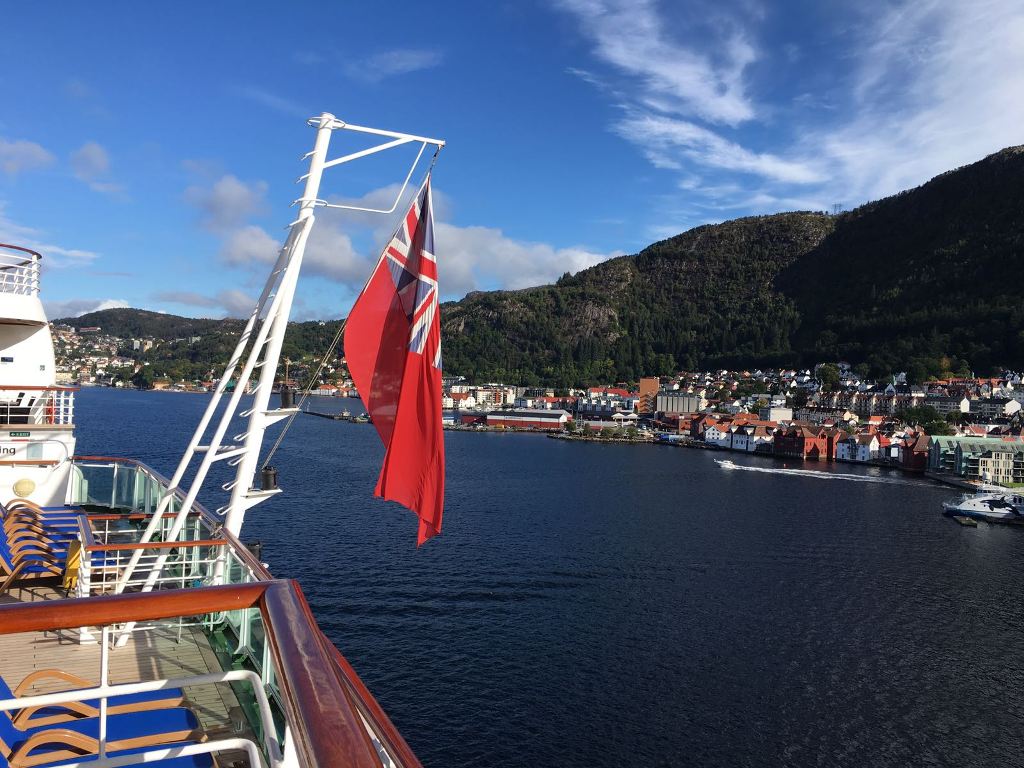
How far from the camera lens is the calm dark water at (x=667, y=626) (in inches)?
415

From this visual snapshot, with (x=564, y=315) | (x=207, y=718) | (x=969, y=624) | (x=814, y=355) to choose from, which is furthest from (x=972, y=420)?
(x=564, y=315)

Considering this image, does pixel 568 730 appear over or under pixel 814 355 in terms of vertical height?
under

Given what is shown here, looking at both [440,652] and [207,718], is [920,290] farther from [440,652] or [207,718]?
[207,718]

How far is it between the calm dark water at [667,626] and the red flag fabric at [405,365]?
698 centimetres

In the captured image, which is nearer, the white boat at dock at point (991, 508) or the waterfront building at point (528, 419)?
the white boat at dock at point (991, 508)

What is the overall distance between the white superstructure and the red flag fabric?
5743mm

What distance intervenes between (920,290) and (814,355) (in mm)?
17994

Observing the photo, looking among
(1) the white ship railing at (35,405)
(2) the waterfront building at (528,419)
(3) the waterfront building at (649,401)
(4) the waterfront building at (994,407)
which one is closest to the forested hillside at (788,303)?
(4) the waterfront building at (994,407)

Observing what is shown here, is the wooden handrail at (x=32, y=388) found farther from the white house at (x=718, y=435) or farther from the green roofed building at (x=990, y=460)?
the white house at (x=718, y=435)

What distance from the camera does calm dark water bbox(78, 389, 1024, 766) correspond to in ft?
34.6

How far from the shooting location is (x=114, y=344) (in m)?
182

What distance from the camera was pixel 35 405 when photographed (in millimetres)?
8422

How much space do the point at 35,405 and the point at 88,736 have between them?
25.1ft

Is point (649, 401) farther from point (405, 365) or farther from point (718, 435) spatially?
point (405, 365)
